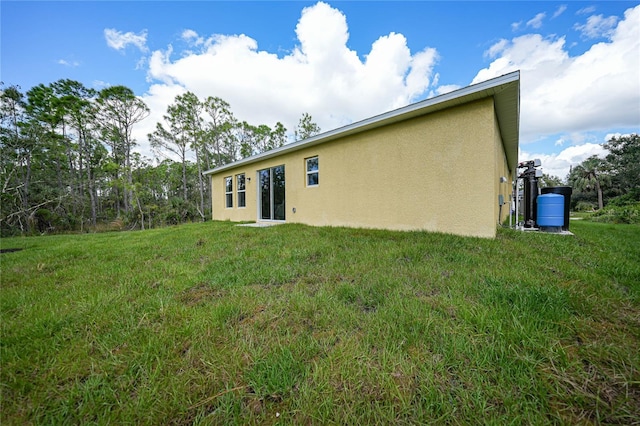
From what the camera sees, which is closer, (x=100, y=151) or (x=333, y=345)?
(x=333, y=345)

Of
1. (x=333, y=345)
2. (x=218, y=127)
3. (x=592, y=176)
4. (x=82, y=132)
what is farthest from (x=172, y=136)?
(x=592, y=176)

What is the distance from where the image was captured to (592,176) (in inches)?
1038

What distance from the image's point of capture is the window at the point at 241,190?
10195 millimetres

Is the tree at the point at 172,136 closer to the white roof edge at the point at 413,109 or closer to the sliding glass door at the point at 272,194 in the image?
the sliding glass door at the point at 272,194

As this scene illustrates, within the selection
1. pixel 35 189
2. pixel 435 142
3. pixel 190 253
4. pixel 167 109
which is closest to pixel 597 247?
pixel 435 142

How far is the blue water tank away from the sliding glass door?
7.06 metres

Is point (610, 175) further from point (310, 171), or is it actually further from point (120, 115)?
point (120, 115)

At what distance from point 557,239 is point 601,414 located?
14.6ft

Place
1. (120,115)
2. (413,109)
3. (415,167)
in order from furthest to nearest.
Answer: (120,115) < (415,167) < (413,109)

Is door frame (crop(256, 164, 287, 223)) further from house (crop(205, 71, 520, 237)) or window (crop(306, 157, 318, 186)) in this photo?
window (crop(306, 157, 318, 186))

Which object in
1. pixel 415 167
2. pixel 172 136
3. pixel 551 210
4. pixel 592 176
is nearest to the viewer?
pixel 551 210

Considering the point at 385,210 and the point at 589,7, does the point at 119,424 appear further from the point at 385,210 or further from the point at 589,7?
the point at 589,7

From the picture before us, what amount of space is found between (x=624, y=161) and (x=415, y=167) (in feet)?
123

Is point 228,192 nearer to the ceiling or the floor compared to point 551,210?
nearer to the ceiling
